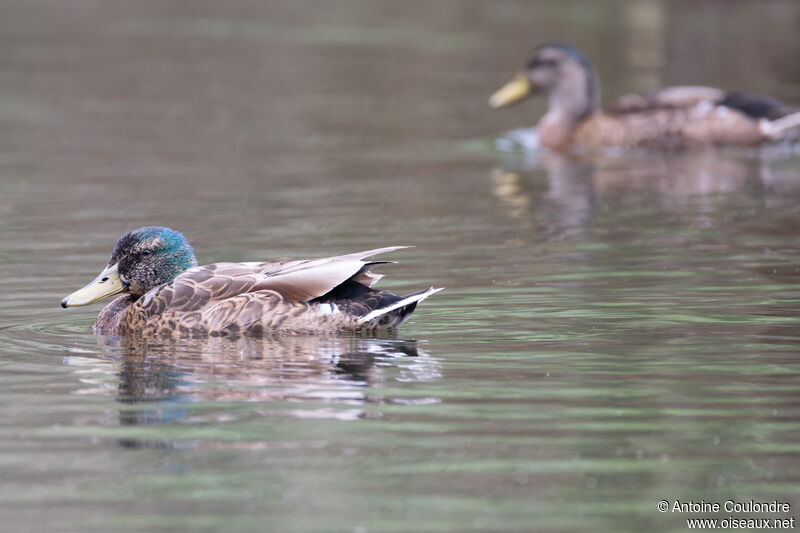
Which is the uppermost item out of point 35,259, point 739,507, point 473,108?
point 473,108

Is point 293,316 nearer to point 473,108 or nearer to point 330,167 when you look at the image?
point 330,167

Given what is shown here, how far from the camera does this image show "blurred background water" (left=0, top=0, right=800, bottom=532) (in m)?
5.74

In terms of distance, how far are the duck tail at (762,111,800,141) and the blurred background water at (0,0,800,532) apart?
0.31 m

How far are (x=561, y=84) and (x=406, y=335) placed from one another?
36.0 feet

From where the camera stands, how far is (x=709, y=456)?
5.99 metres

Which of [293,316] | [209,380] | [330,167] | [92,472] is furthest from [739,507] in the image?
[330,167]

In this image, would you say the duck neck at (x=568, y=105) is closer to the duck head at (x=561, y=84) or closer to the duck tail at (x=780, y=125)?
the duck head at (x=561, y=84)

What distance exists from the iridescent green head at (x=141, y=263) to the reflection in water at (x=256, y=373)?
0.45 meters

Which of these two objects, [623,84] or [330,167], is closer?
[330,167]

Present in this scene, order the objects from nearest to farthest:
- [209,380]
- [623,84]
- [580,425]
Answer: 1. [580,425]
2. [209,380]
3. [623,84]

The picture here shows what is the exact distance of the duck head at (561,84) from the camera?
18609 millimetres

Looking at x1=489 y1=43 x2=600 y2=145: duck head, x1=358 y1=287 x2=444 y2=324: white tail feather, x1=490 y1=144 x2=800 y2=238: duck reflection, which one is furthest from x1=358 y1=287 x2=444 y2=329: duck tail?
x1=489 y1=43 x2=600 y2=145: duck head

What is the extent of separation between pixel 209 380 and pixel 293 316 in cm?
110

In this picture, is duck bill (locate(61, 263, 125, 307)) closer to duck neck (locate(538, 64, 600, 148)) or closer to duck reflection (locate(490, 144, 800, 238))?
duck reflection (locate(490, 144, 800, 238))
